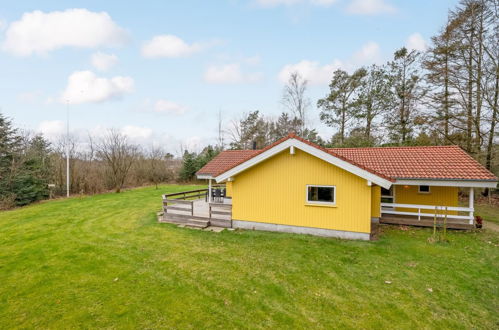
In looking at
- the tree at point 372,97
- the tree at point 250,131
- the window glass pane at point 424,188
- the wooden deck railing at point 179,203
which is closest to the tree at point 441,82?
the tree at point 372,97

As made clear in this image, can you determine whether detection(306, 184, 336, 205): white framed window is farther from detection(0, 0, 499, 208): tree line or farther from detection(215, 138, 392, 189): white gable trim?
detection(0, 0, 499, 208): tree line

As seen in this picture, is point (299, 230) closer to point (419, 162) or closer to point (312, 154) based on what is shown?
point (312, 154)

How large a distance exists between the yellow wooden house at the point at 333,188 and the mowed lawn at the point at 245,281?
656mm

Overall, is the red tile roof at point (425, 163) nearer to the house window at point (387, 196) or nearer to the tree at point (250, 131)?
the house window at point (387, 196)

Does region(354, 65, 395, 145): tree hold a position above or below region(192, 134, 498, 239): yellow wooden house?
above

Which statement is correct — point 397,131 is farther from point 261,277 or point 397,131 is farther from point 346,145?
point 261,277

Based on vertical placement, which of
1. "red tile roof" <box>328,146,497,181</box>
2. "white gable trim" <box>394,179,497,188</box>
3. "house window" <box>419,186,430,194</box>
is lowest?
"house window" <box>419,186,430,194</box>

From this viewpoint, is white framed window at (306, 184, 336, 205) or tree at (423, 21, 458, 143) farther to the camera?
tree at (423, 21, 458, 143)

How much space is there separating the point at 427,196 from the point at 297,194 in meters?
6.84

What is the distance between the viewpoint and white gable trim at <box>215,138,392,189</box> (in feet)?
24.2

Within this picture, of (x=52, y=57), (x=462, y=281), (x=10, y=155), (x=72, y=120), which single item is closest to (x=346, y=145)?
(x=462, y=281)

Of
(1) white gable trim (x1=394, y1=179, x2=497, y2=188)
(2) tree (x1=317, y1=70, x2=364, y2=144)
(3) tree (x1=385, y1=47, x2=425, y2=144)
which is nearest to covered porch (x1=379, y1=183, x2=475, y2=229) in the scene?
(1) white gable trim (x1=394, y1=179, x2=497, y2=188)

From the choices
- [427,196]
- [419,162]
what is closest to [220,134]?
[419,162]

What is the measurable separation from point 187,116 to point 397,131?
2362cm
